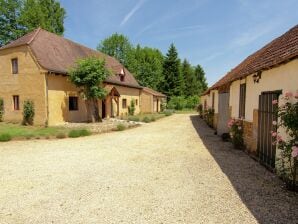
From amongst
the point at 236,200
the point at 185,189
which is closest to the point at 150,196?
the point at 185,189

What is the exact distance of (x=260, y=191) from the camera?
4.93m

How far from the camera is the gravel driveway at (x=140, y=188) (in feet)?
13.0

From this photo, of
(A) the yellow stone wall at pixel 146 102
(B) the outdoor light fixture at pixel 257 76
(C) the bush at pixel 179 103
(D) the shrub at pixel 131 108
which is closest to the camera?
(B) the outdoor light fixture at pixel 257 76

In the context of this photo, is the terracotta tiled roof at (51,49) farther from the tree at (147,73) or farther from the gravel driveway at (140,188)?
the tree at (147,73)

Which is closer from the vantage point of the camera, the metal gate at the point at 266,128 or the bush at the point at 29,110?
the metal gate at the point at 266,128

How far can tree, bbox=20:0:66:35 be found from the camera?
30.5 metres

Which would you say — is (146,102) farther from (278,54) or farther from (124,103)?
(278,54)

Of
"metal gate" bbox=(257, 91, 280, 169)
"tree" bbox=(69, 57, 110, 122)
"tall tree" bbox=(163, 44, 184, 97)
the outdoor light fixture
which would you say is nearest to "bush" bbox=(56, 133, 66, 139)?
"tree" bbox=(69, 57, 110, 122)

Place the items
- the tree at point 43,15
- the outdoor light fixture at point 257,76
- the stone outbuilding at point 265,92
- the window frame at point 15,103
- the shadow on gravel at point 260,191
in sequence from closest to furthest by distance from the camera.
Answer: the shadow on gravel at point 260,191
the stone outbuilding at point 265,92
the outdoor light fixture at point 257,76
the window frame at point 15,103
the tree at point 43,15

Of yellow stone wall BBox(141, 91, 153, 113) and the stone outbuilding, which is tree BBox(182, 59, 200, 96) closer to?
yellow stone wall BBox(141, 91, 153, 113)

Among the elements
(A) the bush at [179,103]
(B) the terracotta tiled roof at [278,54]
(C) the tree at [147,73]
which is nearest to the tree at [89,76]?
(B) the terracotta tiled roof at [278,54]

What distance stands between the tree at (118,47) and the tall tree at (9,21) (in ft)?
70.3

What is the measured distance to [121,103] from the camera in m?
27.0

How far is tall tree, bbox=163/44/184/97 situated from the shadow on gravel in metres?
39.4
